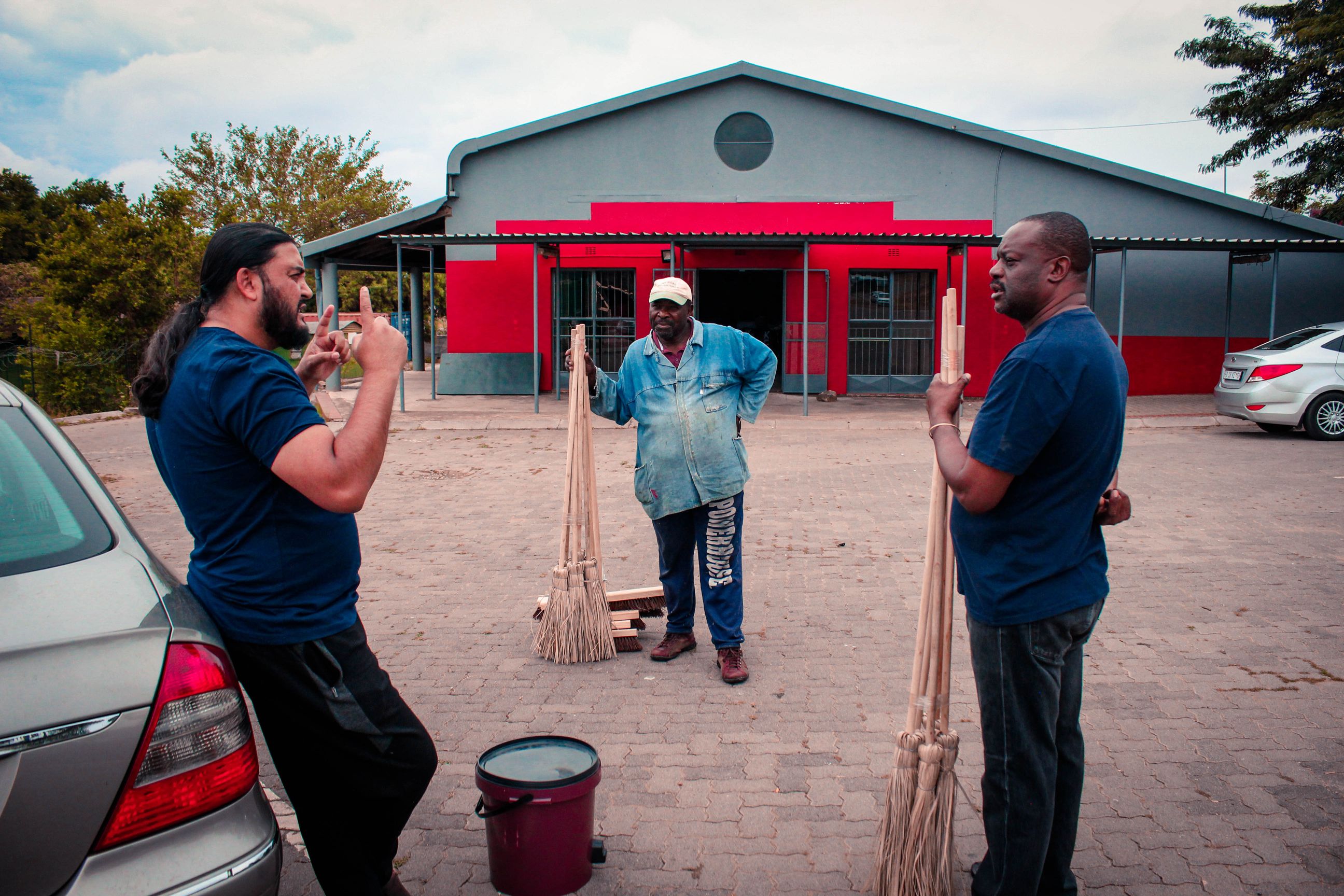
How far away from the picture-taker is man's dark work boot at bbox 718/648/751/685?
4375mm

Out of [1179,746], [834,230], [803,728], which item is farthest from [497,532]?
[834,230]

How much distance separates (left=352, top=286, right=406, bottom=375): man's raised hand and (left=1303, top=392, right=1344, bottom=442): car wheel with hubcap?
1343cm

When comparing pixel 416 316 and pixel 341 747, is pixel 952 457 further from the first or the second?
pixel 416 316

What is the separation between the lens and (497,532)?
25.2ft

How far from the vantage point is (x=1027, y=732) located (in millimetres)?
2385

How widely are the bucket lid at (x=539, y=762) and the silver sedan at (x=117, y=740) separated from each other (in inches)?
30.8

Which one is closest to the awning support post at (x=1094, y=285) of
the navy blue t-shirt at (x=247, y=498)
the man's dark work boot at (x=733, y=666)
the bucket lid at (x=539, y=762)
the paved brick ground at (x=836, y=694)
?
the paved brick ground at (x=836, y=694)

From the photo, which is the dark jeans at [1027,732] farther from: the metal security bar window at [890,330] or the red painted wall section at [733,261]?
the metal security bar window at [890,330]

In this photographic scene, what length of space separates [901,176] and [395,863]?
662 inches

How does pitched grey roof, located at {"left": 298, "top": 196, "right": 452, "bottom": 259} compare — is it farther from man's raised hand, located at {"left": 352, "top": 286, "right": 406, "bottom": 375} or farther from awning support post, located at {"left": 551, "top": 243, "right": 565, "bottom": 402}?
man's raised hand, located at {"left": 352, "top": 286, "right": 406, "bottom": 375}

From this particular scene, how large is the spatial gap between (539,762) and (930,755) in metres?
1.14

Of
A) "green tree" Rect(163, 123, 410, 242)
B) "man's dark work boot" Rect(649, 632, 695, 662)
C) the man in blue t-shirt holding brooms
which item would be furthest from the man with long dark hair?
"green tree" Rect(163, 123, 410, 242)

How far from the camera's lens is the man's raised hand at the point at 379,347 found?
6.99 feet

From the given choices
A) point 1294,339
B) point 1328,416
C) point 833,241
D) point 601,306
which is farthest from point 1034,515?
point 601,306
